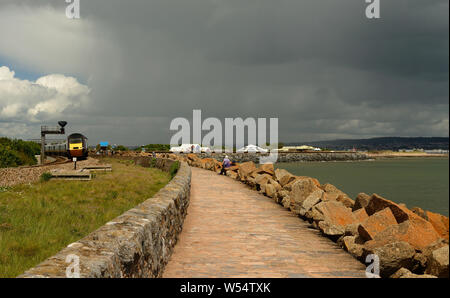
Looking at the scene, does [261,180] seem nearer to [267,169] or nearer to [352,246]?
[267,169]

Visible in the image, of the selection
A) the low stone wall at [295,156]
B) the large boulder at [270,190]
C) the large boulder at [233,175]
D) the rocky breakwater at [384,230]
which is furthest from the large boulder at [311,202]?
the low stone wall at [295,156]

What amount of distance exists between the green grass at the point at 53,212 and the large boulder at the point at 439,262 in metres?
6.66

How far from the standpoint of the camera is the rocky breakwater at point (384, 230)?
4785mm

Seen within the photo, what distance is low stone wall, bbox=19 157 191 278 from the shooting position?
291 cm

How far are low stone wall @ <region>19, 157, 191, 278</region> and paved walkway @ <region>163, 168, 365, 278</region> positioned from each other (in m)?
0.63

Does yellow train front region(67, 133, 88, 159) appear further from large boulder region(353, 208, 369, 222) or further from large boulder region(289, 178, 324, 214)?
large boulder region(353, 208, 369, 222)

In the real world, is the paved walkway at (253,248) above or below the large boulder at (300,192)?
below

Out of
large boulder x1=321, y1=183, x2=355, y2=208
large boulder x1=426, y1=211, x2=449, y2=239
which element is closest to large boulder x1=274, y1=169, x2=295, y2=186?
large boulder x1=321, y1=183, x2=355, y2=208

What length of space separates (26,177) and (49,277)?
21.5 metres

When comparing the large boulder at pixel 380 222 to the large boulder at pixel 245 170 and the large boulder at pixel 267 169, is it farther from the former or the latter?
the large boulder at pixel 245 170

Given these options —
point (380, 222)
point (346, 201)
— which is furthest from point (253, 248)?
point (346, 201)
